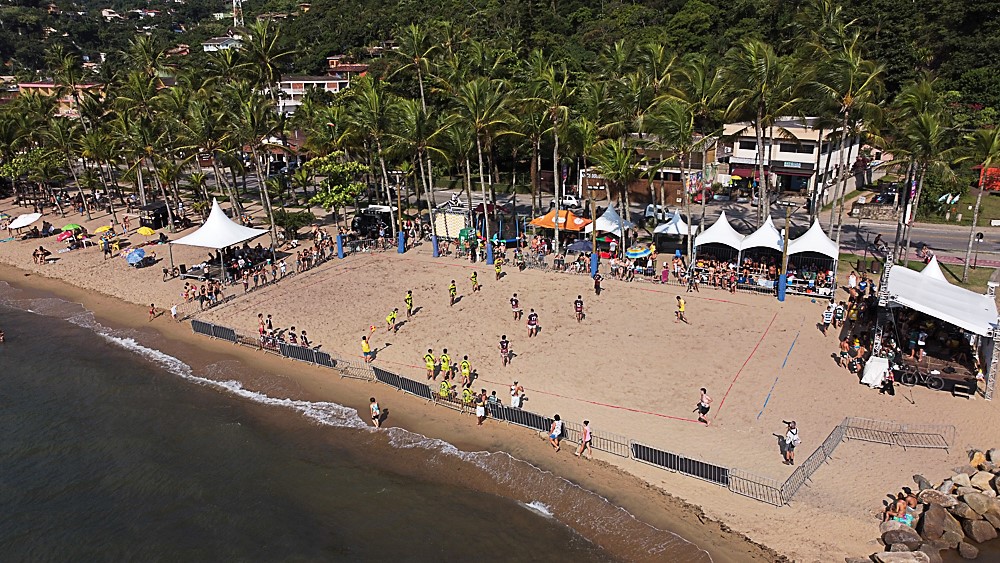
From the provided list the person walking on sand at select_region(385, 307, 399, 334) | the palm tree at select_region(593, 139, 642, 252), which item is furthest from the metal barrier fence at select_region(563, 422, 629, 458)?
the palm tree at select_region(593, 139, 642, 252)

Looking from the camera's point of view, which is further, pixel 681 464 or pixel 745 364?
pixel 745 364

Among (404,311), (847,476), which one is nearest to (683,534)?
(847,476)

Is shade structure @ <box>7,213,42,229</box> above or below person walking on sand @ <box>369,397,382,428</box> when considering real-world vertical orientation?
above

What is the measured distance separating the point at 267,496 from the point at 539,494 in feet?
27.4

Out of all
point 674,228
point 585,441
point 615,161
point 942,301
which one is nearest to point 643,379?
point 585,441

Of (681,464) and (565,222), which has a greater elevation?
(565,222)

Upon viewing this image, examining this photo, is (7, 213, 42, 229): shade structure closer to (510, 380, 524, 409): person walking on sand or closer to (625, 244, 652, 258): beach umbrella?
(625, 244, 652, 258): beach umbrella

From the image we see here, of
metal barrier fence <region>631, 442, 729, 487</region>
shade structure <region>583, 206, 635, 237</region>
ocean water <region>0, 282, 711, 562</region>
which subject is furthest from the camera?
shade structure <region>583, 206, 635, 237</region>

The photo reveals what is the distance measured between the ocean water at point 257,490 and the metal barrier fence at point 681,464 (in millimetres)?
2121

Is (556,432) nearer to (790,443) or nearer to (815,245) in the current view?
(790,443)

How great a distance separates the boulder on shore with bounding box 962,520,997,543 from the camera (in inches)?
673

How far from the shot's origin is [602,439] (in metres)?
21.2

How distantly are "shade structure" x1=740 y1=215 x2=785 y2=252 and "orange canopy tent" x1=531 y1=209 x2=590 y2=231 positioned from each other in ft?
29.2

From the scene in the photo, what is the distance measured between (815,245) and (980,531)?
16.6 metres
